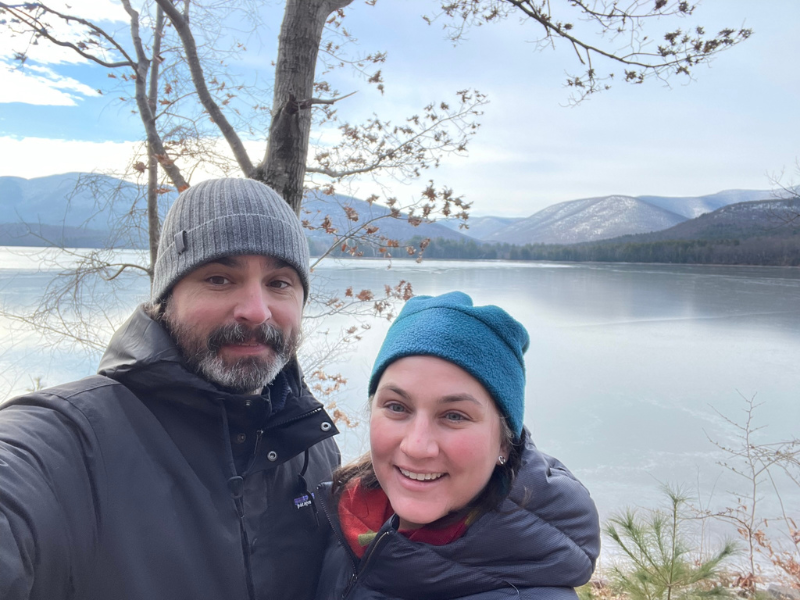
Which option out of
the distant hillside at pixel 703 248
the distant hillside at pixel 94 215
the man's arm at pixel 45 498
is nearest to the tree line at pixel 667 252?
the distant hillside at pixel 703 248

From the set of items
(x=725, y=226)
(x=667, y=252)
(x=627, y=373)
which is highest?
(x=725, y=226)

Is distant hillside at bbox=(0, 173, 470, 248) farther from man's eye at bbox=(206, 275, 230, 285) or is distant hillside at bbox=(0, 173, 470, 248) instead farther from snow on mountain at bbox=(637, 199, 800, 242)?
snow on mountain at bbox=(637, 199, 800, 242)

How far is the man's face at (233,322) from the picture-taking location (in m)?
1.27

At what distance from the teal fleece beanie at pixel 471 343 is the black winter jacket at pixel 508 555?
7.0 inches

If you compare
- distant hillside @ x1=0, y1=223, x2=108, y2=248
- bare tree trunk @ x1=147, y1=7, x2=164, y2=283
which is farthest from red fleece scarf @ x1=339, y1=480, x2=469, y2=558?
distant hillside @ x1=0, y1=223, x2=108, y2=248

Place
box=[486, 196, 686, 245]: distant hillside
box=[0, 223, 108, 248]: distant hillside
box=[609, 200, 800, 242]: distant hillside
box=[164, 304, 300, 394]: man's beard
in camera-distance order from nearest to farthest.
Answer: box=[164, 304, 300, 394]: man's beard < box=[0, 223, 108, 248]: distant hillside < box=[609, 200, 800, 242]: distant hillside < box=[486, 196, 686, 245]: distant hillside

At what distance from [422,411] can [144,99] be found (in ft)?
12.6

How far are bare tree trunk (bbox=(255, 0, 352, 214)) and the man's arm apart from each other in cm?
161

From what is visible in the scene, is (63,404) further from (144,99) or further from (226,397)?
(144,99)

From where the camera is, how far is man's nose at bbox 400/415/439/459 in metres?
1.06

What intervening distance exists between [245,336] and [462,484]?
2.27 feet

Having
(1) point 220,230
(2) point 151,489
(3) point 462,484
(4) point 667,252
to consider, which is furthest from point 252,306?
(4) point 667,252

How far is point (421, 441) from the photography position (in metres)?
1.07

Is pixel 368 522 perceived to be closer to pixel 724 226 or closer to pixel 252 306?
pixel 252 306
